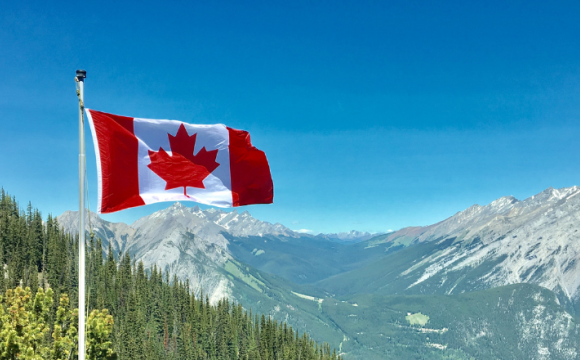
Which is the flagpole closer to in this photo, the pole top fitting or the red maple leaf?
the pole top fitting

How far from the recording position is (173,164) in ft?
60.0

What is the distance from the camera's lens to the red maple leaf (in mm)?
18031

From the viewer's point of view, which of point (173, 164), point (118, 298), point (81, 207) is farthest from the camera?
point (118, 298)

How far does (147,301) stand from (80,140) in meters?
199

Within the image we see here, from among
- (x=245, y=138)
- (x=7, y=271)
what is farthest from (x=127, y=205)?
(x=7, y=271)

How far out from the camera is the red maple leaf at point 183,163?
59.2 feet

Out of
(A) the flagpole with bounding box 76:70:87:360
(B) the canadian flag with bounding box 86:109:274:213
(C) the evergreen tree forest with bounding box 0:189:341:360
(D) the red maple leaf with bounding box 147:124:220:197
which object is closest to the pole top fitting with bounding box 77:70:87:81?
(A) the flagpole with bounding box 76:70:87:360

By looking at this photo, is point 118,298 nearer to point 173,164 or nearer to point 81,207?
point 173,164

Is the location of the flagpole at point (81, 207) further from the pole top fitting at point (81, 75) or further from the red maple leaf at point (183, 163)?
the red maple leaf at point (183, 163)

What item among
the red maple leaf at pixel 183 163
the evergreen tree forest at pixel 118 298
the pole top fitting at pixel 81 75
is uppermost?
the pole top fitting at pixel 81 75

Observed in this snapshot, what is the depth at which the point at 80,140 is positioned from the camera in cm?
1430

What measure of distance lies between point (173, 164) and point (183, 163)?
488mm

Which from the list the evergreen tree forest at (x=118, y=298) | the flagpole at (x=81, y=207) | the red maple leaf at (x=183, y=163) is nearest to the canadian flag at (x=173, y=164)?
the red maple leaf at (x=183, y=163)

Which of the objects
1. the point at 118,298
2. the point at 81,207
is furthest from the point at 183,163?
the point at 118,298
